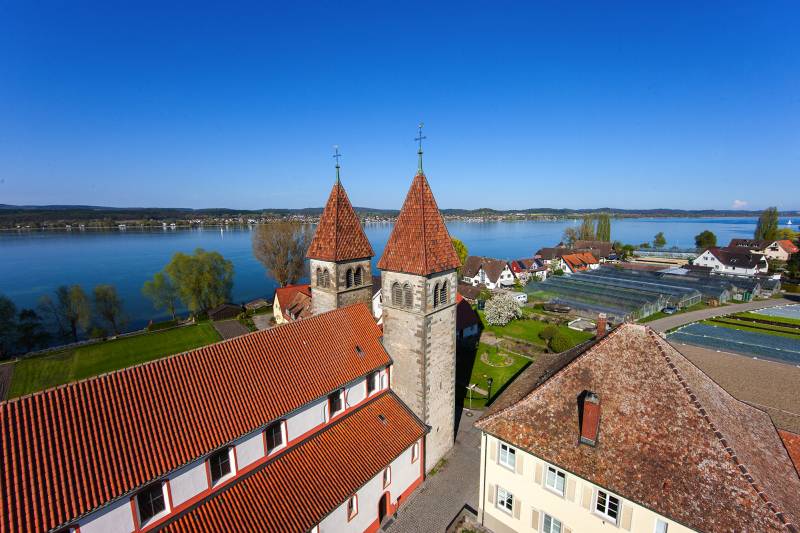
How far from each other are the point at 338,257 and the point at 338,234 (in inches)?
52.8

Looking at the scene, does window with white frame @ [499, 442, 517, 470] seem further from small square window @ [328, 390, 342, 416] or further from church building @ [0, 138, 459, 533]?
small square window @ [328, 390, 342, 416]

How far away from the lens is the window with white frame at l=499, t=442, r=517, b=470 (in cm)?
1503

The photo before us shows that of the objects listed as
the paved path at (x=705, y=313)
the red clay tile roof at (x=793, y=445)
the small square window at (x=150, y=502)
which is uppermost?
the small square window at (x=150, y=502)

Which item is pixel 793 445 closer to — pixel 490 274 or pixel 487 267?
pixel 490 274

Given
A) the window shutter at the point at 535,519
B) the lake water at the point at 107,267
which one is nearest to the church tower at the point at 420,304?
the window shutter at the point at 535,519

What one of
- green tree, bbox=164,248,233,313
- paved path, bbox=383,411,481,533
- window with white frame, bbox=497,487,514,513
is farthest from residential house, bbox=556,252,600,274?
window with white frame, bbox=497,487,514,513

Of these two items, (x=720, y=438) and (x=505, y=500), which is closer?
(x=720, y=438)

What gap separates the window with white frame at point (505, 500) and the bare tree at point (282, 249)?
49.3 metres

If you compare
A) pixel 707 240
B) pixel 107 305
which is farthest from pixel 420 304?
pixel 707 240

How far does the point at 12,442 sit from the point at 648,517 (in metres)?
18.8

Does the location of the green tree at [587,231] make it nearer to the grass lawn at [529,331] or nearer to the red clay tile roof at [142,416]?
the grass lawn at [529,331]

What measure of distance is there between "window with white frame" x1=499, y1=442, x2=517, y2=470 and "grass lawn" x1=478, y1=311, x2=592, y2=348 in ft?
81.2

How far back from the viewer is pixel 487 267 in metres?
68.4

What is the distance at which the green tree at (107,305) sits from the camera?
46562 millimetres
